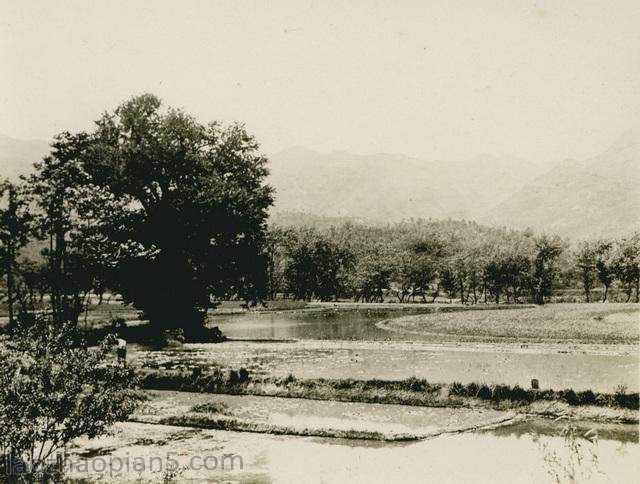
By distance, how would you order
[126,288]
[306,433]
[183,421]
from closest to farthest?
[306,433] < [183,421] < [126,288]

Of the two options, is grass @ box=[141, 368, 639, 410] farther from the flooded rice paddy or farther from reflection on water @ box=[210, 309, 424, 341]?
reflection on water @ box=[210, 309, 424, 341]

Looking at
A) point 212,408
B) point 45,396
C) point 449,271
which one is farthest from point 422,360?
point 449,271

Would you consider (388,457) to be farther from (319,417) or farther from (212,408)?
(212,408)

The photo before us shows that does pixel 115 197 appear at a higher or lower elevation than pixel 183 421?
higher

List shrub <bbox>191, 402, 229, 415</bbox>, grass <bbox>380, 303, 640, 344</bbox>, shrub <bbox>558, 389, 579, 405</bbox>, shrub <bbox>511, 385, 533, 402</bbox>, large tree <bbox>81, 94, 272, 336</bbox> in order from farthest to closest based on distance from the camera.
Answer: large tree <bbox>81, 94, 272, 336</bbox> → grass <bbox>380, 303, 640, 344</bbox> → shrub <bbox>191, 402, 229, 415</bbox> → shrub <bbox>511, 385, 533, 402</bbox> → shrub <bbox>558, 389, 579, 405</bbox>

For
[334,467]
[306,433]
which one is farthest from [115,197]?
[334,467]

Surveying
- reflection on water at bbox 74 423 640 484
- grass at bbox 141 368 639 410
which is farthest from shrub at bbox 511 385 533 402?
reflection on water at bbox 74 423 640 484

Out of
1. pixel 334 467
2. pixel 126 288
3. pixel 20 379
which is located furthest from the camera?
pixel 126 288

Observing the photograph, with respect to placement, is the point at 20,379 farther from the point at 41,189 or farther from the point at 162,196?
the point at 41,189
